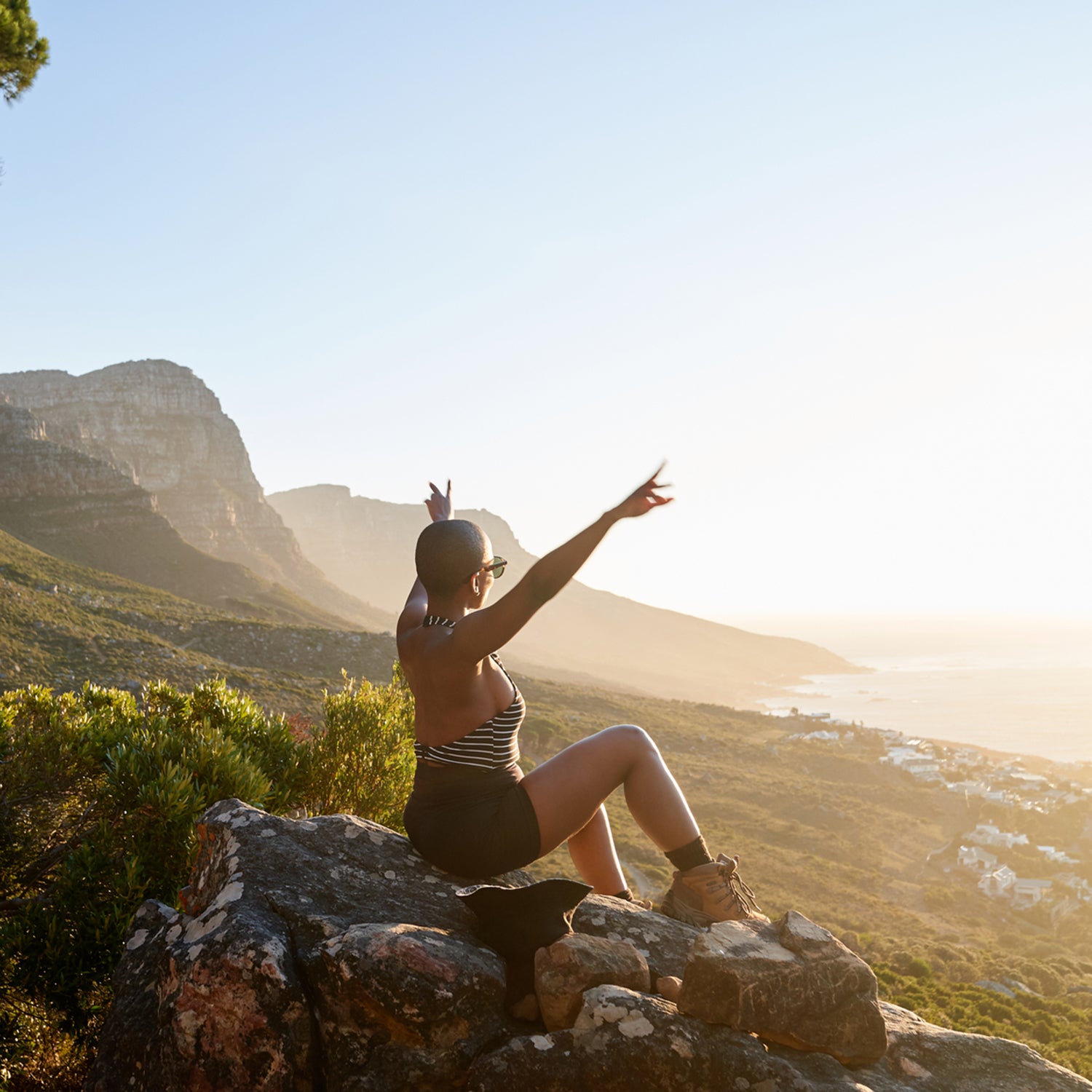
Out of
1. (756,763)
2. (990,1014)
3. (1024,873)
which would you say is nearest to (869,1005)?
(990,1014)

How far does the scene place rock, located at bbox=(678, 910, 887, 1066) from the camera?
2781 mm

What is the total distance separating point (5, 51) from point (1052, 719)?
367 feet

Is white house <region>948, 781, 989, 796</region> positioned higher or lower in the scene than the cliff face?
lower

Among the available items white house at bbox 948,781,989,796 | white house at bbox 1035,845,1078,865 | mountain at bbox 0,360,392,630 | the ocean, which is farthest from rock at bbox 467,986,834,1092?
mountain at bbox 0,360,392,630

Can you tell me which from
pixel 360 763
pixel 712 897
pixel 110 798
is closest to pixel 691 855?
pixel 712 897

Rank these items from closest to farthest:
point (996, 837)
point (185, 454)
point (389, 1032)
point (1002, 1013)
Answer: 1. point (389, 1032)
2. point (1002, 1013)
3. point (996, 837)
4. point (185, 454)

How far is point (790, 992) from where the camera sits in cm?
287

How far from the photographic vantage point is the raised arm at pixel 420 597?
3.91 metres

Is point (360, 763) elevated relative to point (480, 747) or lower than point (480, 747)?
lower

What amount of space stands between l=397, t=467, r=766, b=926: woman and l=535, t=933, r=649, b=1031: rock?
1.93ft

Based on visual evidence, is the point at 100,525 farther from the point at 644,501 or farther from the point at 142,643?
the point at 644,501

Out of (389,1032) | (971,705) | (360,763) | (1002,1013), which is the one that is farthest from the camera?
(971,705)

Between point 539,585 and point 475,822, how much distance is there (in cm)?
143

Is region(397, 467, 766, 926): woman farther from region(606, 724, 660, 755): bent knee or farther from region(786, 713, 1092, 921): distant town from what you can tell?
region(786, 713, 1092, 921): distant town
